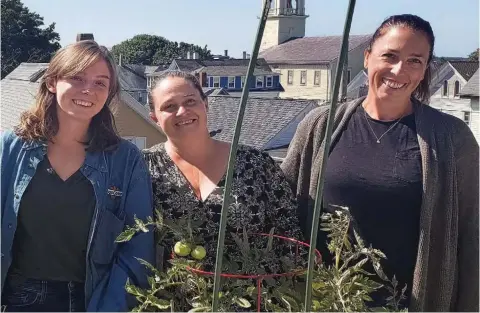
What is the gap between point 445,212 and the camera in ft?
5.43

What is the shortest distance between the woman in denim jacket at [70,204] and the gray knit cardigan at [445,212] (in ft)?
A: 1.81

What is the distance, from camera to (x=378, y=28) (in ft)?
5.80

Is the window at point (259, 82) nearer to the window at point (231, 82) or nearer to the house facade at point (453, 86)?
the window at point (231, 82)

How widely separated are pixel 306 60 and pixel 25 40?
16.4 meters

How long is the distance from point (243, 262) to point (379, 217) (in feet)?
1.79

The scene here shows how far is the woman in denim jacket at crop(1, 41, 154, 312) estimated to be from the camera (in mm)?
1539

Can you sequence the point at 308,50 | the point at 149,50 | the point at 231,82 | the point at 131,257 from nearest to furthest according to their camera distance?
1. the point at 131,257
2. the point at 231,82
3. the point at 308,50
4. the point at 149,50

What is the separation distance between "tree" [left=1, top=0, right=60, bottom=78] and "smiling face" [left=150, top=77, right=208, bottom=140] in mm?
19375

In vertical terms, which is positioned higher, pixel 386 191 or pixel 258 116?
pixel 386 191

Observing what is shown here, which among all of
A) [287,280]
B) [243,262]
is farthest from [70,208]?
[287,280]

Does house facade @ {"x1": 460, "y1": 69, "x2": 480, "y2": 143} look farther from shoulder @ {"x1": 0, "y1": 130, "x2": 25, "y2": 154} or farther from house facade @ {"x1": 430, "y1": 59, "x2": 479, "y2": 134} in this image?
shoulder @ {"x1": 0, "y1": 130, "x2": 25, "y2": 154}

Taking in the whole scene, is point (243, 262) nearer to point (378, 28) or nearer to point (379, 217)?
point (379, 217)

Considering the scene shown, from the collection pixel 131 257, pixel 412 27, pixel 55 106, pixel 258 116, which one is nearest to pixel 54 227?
pixel 131 257

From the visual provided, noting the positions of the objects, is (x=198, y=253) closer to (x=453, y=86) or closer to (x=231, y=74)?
(x=453, y=86)
